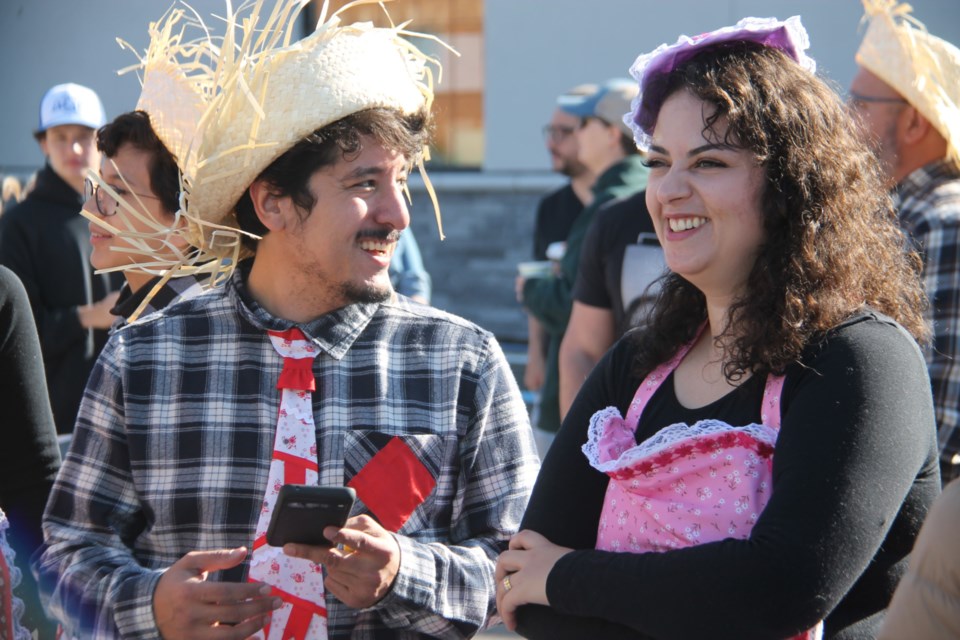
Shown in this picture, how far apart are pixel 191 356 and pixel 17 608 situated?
62 cm

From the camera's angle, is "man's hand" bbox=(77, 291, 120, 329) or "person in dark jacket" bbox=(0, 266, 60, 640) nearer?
"person in dark jacket" bbox=(0, 266, 60, 640)

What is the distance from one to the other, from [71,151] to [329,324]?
357cm

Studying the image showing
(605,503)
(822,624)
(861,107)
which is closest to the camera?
(822,624)

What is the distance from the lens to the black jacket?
4379mm

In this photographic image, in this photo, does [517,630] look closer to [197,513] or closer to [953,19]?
[197,513]

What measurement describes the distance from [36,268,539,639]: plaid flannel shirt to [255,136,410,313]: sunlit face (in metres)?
0.06

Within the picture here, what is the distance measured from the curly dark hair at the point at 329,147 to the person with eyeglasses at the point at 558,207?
3142mm

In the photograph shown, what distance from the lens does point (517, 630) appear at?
1.98m

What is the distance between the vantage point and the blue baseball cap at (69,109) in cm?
550

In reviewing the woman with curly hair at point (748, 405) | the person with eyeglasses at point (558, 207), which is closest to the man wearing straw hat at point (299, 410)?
the woman with curly hair at point (748, 405)

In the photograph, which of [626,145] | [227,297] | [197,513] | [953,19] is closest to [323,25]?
[227,297]

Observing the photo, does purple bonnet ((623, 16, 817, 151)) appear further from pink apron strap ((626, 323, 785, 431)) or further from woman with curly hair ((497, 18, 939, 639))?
pink apron strap ((626, 323, 785, 431))

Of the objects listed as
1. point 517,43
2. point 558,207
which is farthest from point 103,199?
point 517,43

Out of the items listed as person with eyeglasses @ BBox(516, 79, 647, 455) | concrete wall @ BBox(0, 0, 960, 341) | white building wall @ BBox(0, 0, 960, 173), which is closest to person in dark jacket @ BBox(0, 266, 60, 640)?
person with eyeglasses @ BBox(516, 79, 647, 455)
